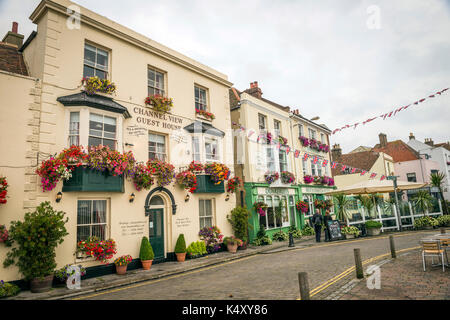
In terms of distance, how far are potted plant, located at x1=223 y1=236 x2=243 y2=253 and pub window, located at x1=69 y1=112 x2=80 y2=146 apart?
8.42 m

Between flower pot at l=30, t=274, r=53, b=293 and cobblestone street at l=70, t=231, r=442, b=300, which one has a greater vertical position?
flower pot at l=30, t=274, r=53, b=293

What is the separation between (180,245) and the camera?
1232 centimetres

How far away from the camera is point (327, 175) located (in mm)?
26875

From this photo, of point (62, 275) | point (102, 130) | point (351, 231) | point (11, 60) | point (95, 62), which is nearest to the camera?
point (62, 275)

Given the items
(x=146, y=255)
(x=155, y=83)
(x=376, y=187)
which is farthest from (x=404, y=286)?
(x=155, y=83)

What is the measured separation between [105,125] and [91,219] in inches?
140

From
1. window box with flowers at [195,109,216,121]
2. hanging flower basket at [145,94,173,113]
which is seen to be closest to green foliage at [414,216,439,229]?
window box with flowers at [195,109,216,121]

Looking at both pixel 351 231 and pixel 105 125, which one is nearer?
pixel 105 125

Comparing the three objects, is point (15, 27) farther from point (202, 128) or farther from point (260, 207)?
point (260, 207)

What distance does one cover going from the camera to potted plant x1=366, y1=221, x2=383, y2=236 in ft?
55.9

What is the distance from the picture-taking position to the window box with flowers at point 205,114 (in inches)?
592

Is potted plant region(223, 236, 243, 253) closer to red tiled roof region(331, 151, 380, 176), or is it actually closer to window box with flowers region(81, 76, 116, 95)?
window box with flowers region(81, 76, 116, 95)

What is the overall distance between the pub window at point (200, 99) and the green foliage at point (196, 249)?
23.6ft

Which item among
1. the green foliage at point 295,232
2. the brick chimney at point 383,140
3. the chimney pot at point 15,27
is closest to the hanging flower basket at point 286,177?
the green foliage at point 295,232
